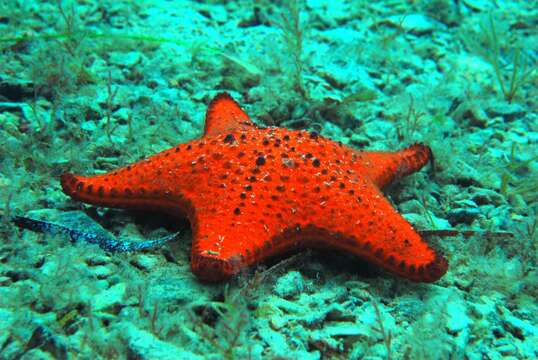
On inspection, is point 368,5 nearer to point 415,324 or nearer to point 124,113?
point 124,113

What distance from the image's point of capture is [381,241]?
283 centimetres

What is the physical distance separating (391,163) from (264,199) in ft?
4.45

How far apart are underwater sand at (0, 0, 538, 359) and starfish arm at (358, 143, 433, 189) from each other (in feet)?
1.04

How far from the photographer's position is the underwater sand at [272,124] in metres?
2.46

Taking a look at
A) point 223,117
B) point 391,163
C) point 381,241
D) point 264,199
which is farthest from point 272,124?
point 381,241

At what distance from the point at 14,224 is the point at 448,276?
9.47ft

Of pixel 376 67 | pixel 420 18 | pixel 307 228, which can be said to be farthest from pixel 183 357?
pixel 420 18

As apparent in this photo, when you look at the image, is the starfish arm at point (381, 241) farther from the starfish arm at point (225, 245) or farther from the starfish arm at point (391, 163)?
the starfish arm at point (391, 163)

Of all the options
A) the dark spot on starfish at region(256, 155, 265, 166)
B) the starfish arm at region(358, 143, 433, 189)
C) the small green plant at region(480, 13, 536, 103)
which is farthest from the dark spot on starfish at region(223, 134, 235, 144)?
the small green plant at region(480, 13, 536, 103)

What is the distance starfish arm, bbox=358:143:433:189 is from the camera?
3539 mm

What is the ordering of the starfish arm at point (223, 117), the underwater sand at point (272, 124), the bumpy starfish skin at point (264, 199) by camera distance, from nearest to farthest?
the underwater sand at point (272, 124), the bumpy starfish skin at point (264, 199), the starfish arm at point (223, 117)

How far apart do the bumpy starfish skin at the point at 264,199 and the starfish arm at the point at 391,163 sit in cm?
19

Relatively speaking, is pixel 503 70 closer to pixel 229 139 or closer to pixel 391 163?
pixel 391 163

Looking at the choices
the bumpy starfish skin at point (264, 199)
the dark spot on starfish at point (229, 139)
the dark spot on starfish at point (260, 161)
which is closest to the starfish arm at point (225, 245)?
the bumpy starfish skin at point (264, 199)
